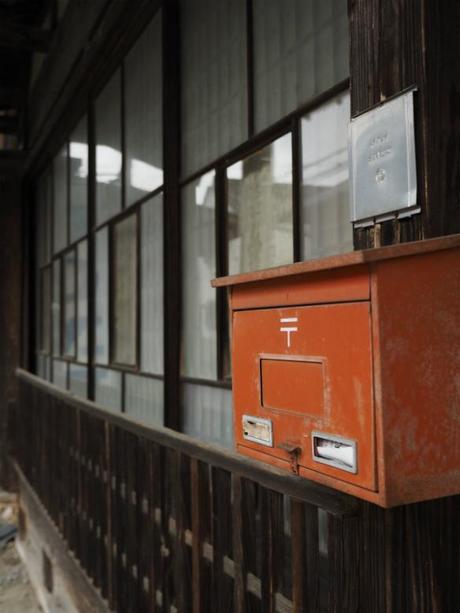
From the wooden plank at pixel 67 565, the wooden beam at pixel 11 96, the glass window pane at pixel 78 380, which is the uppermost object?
the wooden beam at pixel 11 96

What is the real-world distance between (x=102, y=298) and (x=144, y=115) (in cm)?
174

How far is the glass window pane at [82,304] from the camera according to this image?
6.51m

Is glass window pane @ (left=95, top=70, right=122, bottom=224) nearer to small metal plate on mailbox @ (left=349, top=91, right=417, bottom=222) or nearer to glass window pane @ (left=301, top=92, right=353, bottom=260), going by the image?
glass window pane @ (left=301, top=92, right=353, bottom=260)

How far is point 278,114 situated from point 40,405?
4092mm

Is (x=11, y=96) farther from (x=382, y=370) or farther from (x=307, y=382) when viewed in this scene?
(x=382, y=370)

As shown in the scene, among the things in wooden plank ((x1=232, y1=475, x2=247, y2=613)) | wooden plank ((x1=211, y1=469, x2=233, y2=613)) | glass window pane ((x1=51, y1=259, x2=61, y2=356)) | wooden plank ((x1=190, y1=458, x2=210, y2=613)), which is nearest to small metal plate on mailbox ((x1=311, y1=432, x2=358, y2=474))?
wooden plank ((x1=232, y1=475, x2=247, y2=613))

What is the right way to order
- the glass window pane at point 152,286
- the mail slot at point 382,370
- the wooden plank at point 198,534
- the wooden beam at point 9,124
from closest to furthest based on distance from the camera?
the mail slot at point 382,370 < the wooden plank at point 198,534 < the glass window pane at point 152,286 < the wooden beam at point 9,124

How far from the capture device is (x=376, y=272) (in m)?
1.32

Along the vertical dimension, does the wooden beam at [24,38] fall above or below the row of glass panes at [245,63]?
above

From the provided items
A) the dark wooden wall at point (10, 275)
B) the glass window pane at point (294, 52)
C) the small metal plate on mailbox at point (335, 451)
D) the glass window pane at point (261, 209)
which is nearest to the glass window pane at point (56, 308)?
the dark wooden wall at point (10, 275)

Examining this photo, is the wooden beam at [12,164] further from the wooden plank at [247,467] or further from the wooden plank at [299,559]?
the wooden plank at [299,559]

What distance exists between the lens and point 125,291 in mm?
5195

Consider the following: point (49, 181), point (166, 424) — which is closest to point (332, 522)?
point (166, 424)

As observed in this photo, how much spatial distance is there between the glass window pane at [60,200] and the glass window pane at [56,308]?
25 cm
